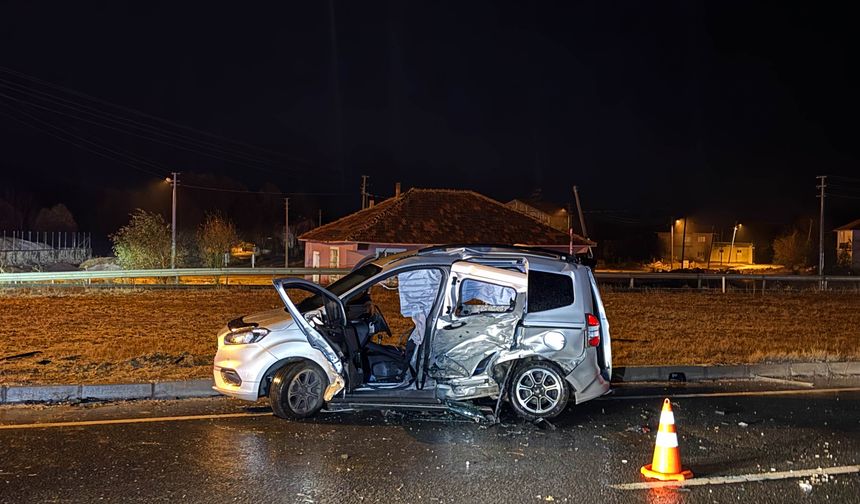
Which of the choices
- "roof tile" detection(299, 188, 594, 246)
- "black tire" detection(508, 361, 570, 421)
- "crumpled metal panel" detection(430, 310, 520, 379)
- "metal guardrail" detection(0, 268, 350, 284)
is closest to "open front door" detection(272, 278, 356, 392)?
"crumpled metal panel" detection(430, 310, 520, 379)

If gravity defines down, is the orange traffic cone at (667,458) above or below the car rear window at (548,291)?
below

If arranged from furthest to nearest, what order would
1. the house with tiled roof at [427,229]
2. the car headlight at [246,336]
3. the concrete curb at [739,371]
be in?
the house with tiled roof at [427,229] → the concrete curb at [739,371] → the car headlight at [246,336]

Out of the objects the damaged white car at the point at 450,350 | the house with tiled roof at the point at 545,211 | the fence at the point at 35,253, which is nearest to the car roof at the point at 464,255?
the damaged white car at the point at 450,350

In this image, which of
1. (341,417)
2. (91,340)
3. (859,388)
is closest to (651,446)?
(341,417)

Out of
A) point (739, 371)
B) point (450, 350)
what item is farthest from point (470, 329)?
point (739, 371)

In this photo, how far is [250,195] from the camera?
3334 inches

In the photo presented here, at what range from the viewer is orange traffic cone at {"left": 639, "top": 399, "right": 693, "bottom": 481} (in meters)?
5.76

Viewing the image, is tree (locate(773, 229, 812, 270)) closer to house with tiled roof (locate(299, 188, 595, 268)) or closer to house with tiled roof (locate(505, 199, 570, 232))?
house with tiled roof (locate(505, 199, 570, 232))

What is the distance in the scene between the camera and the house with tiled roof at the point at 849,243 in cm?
6575

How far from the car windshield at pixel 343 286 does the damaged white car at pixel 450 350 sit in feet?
0.10

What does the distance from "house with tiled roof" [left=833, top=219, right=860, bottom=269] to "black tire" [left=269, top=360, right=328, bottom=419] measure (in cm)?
6650

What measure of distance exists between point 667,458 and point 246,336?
4209mm

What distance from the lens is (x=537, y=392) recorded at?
7.67 meters

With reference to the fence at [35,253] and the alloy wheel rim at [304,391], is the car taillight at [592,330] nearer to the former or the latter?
the alloy wheel rim at [304,391]
